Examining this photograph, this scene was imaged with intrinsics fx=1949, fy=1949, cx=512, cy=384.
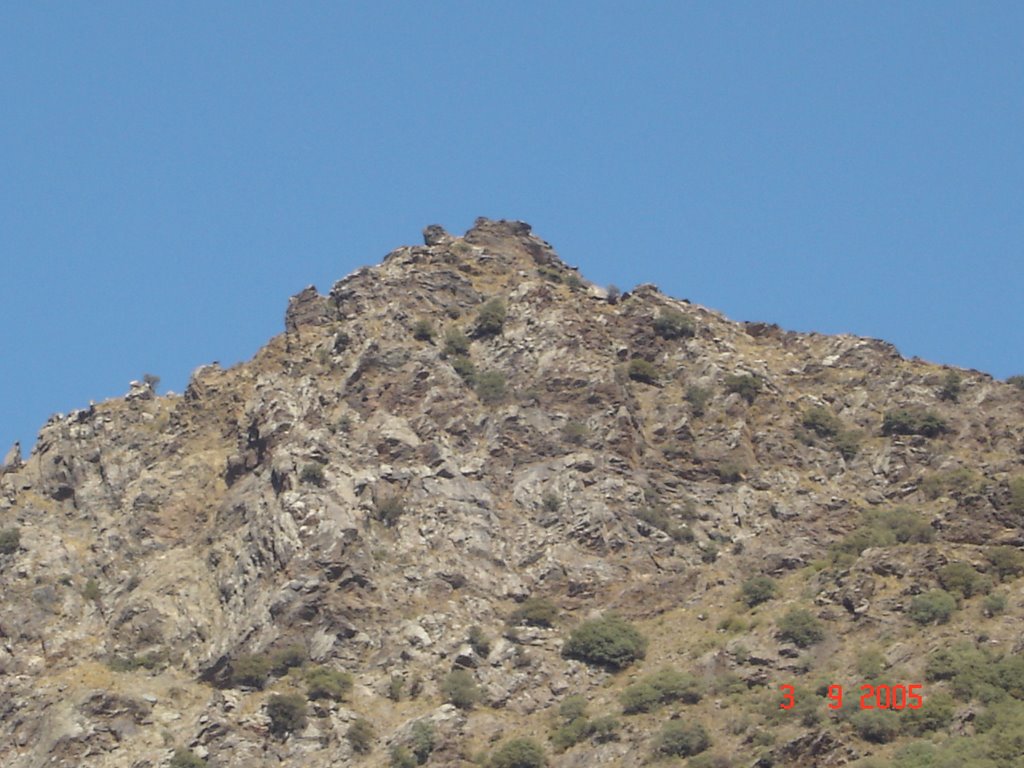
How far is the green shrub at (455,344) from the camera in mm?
124062

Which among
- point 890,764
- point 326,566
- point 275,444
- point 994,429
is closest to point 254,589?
point 326,566

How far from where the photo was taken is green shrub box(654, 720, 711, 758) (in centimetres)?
8725

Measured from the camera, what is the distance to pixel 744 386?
122m

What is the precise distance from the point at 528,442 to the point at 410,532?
1120 centimetres

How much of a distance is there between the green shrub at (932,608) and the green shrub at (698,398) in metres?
29.1

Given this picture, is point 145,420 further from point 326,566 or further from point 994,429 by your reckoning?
point 994,429

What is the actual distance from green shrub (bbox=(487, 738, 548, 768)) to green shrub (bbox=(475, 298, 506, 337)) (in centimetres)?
4047

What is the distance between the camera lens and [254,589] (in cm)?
10450

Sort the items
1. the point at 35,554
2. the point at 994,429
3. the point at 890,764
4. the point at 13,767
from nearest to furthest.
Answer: the point at 890,764 → the point at 13,767 → the point at 35,554 → the point at 994,429

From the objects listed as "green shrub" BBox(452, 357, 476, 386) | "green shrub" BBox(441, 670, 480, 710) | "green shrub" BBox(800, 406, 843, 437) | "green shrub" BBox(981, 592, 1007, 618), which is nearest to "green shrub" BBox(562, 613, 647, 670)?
"green shrub" BBox(441, 670, 480, 710)

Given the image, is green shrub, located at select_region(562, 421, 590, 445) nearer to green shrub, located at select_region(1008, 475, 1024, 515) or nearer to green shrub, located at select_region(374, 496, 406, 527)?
green shrub, located at select_region(374, 496, 406, 527)

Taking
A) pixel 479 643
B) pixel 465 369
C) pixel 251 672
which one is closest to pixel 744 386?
pixel 465 369

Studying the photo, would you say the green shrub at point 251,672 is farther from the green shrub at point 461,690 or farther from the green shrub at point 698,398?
the green shrub at point 698,398
